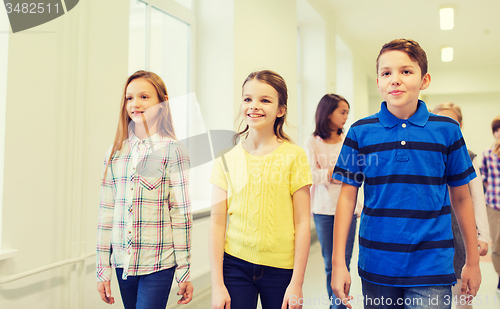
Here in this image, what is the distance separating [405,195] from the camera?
3.52 ft

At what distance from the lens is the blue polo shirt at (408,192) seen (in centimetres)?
105

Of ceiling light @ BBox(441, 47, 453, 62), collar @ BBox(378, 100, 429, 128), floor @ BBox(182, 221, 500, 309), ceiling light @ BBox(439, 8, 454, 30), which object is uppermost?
ceiling light @ BBox(441, 47, 453, 62)

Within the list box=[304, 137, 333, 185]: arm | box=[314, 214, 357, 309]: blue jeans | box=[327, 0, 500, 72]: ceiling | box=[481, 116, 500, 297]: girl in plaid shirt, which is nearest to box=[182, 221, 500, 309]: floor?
box=[481, 116, 500, 297]: girl in plaid shirt

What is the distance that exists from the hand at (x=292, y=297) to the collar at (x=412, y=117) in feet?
1.92

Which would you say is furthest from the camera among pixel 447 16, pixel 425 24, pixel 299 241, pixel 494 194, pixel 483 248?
pixel 425 24

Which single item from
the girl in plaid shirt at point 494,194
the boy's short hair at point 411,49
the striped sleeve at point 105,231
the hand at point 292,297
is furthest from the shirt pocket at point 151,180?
the girl in plaid shirt at point 494,194

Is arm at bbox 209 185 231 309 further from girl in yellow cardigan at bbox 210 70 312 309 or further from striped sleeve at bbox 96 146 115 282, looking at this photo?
striped sleeve at bbox 96 146 115 282

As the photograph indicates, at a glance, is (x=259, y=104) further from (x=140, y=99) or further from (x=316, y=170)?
(x=316, y=170)

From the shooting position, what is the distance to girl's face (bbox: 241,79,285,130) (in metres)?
1.22

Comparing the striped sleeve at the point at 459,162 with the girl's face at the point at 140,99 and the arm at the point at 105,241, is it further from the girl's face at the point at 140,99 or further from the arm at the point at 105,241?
the arm at the point at 105,241

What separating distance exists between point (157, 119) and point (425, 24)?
5.84 meters

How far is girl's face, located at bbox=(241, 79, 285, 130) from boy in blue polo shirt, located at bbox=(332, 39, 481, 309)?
28cm

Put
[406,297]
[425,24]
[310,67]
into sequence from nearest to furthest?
[406,297], [310,67], [425,24]

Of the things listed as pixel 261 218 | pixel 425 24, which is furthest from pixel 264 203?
pixel 425 24
